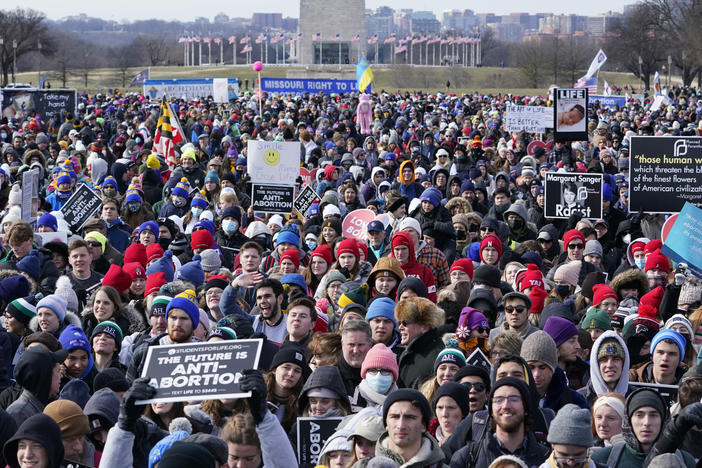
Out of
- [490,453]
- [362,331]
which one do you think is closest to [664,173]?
[362,331]

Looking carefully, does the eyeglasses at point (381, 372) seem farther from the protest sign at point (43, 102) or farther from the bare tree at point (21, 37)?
the bare tree at point (21, 37)

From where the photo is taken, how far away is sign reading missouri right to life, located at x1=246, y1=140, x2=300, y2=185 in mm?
15023

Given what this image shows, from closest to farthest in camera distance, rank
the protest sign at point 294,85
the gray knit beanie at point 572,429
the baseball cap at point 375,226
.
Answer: the gray knit beanie at point 572,429, the baseball cap at point 375,226, the protest sign at point 294,85

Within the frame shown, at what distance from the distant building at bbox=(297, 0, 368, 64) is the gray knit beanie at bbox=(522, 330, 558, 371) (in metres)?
85.7

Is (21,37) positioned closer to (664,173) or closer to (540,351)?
(664,173)

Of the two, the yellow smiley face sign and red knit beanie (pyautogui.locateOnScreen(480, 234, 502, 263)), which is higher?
the yellow smiley face sign

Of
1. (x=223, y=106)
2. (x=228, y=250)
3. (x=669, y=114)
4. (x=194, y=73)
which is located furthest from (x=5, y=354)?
(x=194, y=73)

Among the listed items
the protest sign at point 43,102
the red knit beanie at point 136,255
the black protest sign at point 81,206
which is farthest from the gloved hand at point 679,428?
the protest sign at point 43,102

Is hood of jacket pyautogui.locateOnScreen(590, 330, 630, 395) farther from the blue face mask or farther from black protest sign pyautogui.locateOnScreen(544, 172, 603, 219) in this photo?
black protest sign pyautogui.locateOnScreen(544, 172, 603, 219)

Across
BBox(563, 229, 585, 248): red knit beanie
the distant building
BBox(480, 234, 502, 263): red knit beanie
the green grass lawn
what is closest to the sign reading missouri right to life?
BBox(563, 229, 585, 248): red knit beanie

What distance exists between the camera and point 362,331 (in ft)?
22.2

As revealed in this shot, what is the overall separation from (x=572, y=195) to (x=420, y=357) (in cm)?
629

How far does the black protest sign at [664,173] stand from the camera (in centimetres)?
1253

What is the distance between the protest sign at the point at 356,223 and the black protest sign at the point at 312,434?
19.4ft
